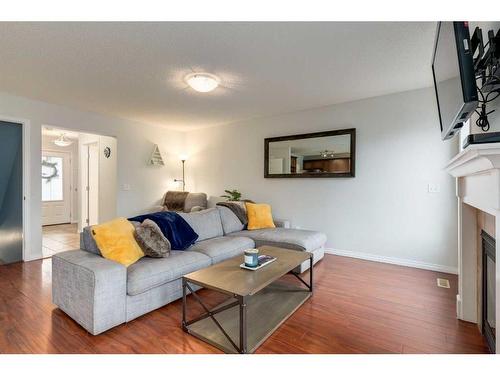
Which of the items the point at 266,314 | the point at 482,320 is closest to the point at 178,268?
the point at 266,314

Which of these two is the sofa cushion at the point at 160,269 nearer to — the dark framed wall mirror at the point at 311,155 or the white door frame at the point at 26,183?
the dark framed wall mirror at the point at 311,155

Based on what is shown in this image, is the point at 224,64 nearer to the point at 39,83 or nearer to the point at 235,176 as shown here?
the point at 39,83

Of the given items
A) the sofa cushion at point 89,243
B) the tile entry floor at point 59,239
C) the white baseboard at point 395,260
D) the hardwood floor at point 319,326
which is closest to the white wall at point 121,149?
the tile entry floor at point 59,239

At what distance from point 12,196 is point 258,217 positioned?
11.5ft

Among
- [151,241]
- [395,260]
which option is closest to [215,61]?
[151,241]

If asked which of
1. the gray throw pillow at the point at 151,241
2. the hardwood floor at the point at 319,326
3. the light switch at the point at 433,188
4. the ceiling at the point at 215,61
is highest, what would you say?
the ceiling at the point at 215,61

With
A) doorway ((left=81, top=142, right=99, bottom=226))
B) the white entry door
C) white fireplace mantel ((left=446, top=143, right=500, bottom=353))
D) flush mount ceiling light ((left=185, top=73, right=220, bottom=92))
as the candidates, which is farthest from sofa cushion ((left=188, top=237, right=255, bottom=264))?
the white entry door

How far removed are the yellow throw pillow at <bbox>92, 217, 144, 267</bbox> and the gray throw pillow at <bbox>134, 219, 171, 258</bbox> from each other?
0.05 m

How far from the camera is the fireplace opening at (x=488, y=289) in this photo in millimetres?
1680

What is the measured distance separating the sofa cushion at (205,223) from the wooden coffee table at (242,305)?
3.24 feet

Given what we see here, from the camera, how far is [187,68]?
2674 mm

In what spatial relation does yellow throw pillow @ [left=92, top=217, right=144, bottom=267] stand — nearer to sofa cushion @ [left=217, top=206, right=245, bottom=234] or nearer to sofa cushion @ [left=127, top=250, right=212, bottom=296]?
sofa cushion @ [left=127, top=250, right=212, bottom=296]

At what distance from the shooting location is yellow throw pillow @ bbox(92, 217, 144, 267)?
2.15m
